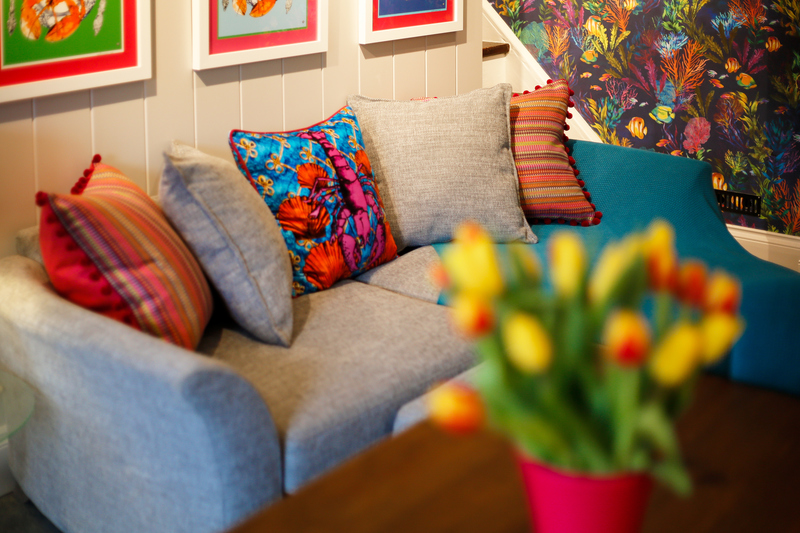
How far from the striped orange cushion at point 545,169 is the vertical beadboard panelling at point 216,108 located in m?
0.91

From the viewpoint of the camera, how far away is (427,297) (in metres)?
2.05

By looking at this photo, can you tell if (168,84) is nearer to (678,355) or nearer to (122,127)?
(122,127)

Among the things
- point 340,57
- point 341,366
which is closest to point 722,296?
point 341,366

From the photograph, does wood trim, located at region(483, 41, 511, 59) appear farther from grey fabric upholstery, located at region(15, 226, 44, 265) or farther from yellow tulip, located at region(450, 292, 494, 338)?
yellow tulip, located at region(450, 292, 494, 338)

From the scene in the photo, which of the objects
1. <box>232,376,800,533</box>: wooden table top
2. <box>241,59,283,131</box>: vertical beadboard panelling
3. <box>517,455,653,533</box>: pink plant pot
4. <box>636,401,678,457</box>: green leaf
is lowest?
<box>232,376,800,533</box>: wooden table top

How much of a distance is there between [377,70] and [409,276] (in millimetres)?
857

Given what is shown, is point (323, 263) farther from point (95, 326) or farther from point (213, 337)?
point (95, 326)

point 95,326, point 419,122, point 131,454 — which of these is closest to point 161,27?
point 419,122

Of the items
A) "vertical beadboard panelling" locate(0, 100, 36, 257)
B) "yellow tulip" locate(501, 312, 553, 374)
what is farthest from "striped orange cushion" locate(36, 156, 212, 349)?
"yellow tulip" locate(501, 312, 553, 374)

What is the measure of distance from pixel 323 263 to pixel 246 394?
75cm

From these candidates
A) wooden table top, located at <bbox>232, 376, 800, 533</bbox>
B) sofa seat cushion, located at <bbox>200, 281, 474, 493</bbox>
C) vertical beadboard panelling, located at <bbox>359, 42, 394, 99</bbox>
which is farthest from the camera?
vertical beadboard panelling, located at <bbox>359, 42, 394, 99</bbox>

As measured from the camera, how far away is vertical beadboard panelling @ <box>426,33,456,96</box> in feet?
9.29

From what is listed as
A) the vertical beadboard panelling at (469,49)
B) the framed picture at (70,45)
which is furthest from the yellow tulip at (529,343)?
the vertical beadboard panelling at (469,49)

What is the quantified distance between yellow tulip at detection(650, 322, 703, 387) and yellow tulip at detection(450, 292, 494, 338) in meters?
0.14
